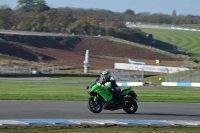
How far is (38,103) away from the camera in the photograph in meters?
21.5

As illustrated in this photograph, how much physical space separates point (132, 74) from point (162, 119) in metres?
35.1

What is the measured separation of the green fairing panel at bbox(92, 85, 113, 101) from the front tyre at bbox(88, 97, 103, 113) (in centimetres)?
34

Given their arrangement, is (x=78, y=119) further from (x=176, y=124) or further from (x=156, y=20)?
(x=156, y=20)

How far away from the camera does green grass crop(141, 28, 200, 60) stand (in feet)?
410

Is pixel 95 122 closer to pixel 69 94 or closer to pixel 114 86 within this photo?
pixel 114 86

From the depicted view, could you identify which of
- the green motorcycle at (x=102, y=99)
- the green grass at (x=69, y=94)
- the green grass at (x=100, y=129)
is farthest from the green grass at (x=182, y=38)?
the green grass at (x=100, y=129)

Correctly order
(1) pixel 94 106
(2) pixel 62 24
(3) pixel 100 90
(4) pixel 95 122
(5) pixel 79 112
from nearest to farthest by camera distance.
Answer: (4) pixel 95 122, (3) pixel 100 90, (1) pixel 94 106, (5) pixel 79 112, (2) pixel 62 24

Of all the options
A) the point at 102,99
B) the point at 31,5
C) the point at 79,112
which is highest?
the point at 31,5

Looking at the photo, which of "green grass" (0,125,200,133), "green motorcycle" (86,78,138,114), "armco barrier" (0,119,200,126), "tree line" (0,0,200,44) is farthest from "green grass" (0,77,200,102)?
"tree line" (0,0,200,44)

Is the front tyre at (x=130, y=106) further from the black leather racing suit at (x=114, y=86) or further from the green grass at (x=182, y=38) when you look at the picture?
the green grass at (x=182, y=38)

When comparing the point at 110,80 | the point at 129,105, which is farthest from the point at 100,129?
the point at 129,105

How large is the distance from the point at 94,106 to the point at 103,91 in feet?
1.90

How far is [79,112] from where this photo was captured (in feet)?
61.2

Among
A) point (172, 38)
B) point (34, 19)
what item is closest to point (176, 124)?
point (34, 19)
